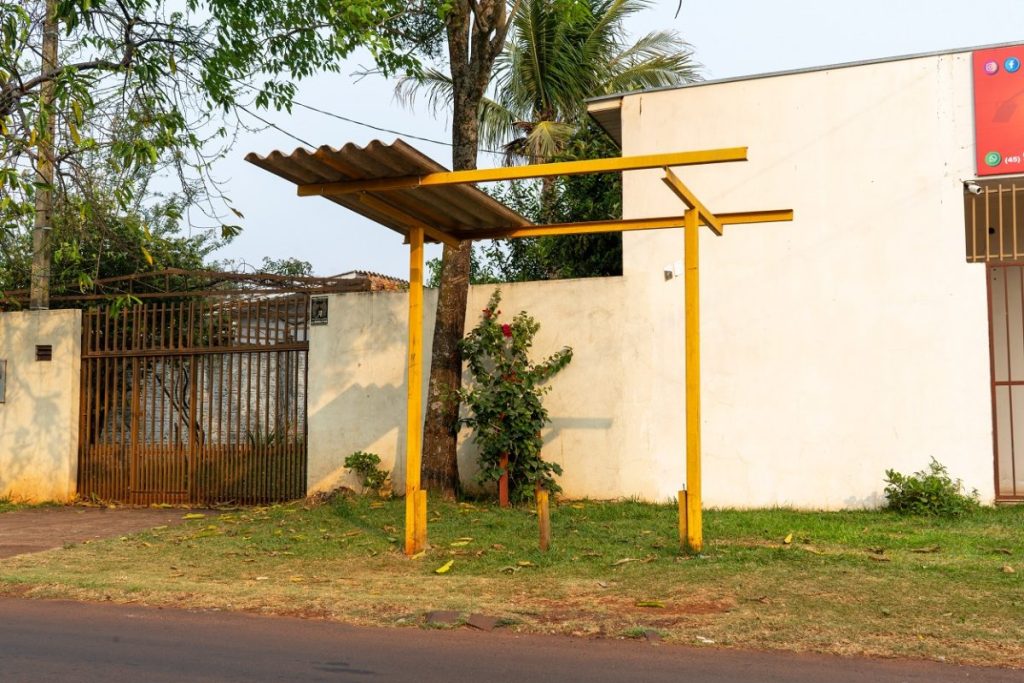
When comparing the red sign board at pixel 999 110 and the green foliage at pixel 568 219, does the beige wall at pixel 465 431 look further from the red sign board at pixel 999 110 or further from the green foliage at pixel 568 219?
the red sign board at pixel 999 110

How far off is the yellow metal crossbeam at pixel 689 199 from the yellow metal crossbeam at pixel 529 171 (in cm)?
14

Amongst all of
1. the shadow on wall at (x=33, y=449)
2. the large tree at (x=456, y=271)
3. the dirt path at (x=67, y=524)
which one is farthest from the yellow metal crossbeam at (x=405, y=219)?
the shadow on wall at (x=33, y=449)

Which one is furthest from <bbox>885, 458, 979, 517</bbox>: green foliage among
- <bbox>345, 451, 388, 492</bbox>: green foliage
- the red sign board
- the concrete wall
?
<bbox>345, 451, 388, 492</bbox>: green foliage

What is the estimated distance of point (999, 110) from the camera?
408 inches

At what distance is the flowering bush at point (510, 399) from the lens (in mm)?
11000

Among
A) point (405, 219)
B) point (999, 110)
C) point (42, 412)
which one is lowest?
point (42, 412)

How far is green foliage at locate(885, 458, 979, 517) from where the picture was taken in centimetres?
1001

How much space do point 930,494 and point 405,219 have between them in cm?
587

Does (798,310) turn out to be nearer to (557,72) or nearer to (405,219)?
(405,219)

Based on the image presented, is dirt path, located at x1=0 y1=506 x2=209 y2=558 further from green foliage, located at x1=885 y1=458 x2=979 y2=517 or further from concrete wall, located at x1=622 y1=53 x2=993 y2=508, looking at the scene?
green foliage, located at x1=885 y1=458 x2=979 y2=517

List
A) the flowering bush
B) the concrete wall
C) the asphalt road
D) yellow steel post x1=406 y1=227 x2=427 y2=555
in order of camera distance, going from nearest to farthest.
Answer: the asphalt road, yellow steel post x1=406 y1=227 x2=427 y2=555, the concrete wall, the flowering bush

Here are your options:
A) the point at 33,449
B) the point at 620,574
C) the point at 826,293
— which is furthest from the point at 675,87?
the point at 33,449

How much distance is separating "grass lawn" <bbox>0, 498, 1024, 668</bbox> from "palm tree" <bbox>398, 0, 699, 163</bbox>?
9.78 m

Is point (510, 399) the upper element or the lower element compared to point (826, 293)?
lower
